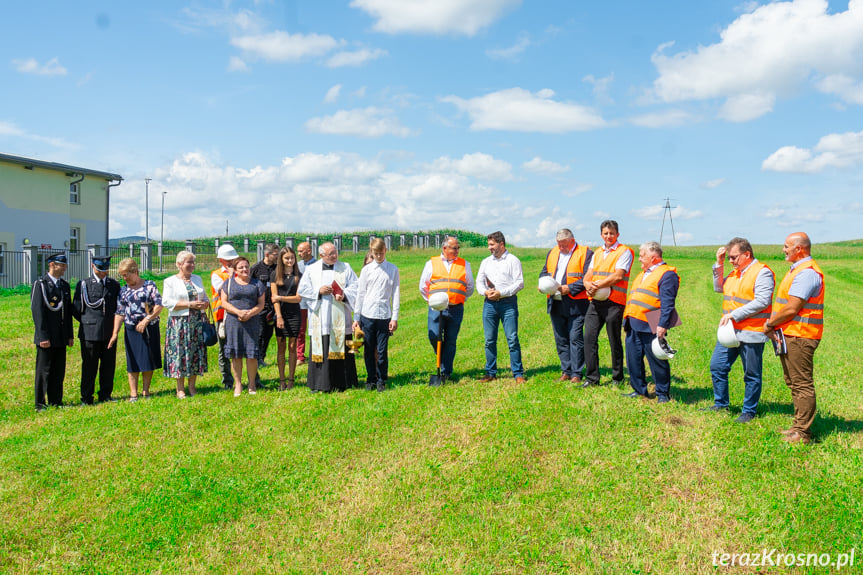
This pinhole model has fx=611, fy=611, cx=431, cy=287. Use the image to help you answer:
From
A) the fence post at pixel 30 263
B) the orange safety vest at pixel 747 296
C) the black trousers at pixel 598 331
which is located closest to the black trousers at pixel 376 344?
the black trousers at pixel 598 331

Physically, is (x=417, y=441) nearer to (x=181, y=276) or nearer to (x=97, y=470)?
(x=97, y=470)

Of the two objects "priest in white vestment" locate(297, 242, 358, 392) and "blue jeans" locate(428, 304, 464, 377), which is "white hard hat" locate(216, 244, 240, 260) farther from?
"blue jeans" locate(428, 304, 464, 377)

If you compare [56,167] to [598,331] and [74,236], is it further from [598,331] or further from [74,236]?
[598,331]

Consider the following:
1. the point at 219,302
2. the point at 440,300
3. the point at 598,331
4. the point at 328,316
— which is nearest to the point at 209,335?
the point at 219,302

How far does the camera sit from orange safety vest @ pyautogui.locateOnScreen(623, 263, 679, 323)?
299 inches

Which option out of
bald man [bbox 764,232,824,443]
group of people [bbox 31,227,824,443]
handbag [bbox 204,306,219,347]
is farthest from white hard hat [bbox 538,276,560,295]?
handbag [bbox 204,306,219,347]

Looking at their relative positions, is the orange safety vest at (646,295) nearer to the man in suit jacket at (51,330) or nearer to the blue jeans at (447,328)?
the blue jeans at (447,328)

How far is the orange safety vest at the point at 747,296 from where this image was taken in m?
6.77

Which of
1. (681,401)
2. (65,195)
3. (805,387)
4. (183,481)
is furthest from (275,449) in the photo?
(65,195)

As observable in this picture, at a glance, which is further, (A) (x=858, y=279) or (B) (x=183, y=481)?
(A) (x=858, y=279)

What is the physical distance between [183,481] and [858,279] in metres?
34.3

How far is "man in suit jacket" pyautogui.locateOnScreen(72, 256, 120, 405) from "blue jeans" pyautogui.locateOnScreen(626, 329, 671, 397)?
280 inches

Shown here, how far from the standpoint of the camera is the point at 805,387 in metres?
6.27

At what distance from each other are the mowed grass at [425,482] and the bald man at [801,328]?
345mm
